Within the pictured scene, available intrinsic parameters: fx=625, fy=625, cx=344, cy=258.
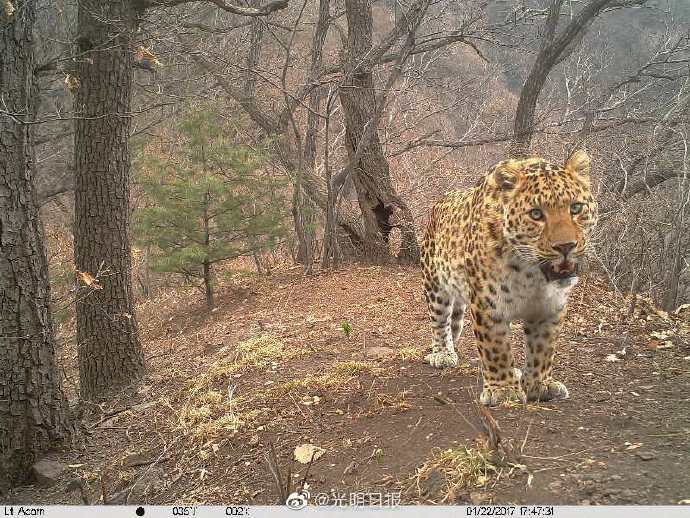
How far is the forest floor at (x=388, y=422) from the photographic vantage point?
3381 mm

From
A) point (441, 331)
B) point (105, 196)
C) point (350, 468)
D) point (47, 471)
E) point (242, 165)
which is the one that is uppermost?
point (242, 165)

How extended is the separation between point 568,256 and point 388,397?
1931mm

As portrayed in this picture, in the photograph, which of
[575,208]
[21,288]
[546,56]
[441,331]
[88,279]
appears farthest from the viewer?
[546,56]

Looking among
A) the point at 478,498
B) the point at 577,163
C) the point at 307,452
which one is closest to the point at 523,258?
the point at 577,163

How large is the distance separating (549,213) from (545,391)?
59.9 inches

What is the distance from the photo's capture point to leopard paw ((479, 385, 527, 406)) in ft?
15.0

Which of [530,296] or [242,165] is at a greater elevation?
[242,165]

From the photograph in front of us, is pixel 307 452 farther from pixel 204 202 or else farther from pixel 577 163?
pixel 204 202

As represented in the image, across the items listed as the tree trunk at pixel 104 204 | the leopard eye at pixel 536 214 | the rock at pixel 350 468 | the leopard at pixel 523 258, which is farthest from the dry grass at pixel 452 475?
the tree trunk at pixel 104 204

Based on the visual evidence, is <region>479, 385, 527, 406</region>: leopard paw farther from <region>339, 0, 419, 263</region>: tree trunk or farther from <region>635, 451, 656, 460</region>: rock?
<region>339, 0, 419, 263</region>: tree trunk

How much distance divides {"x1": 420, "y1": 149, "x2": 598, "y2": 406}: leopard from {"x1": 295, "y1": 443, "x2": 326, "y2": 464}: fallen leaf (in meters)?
1.30

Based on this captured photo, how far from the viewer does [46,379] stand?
5.53 metres

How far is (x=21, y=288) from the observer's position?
5.25 meters

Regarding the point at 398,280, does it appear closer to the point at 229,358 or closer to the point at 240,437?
the point at 229,358
